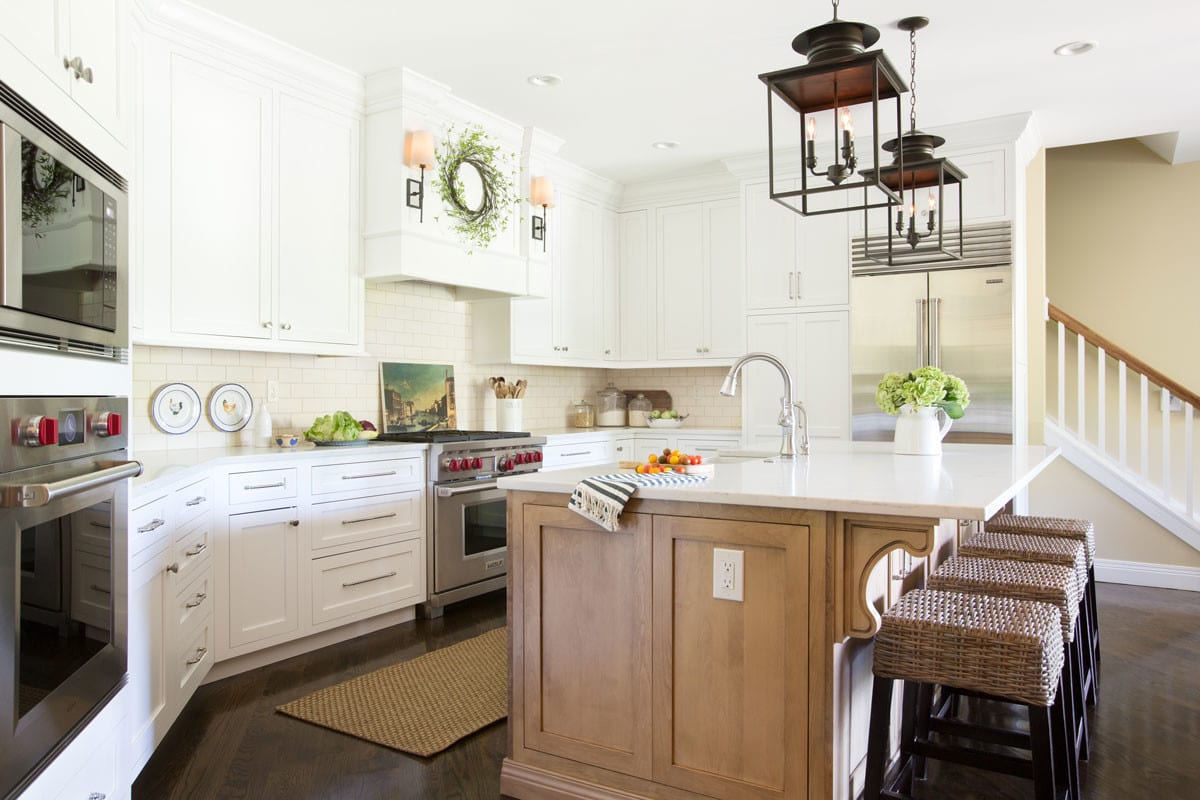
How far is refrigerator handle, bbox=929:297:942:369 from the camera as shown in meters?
4.95

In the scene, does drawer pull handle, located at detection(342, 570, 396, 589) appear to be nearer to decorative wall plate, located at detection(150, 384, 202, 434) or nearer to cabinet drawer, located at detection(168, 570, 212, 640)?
cabinet drawer, located at detection(168, 570, 212, 640)

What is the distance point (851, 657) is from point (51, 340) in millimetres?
1924

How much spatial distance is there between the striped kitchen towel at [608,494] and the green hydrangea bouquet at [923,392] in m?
1.41

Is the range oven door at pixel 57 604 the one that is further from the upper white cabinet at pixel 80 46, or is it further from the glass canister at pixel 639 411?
the glass canister at pixel 639 411

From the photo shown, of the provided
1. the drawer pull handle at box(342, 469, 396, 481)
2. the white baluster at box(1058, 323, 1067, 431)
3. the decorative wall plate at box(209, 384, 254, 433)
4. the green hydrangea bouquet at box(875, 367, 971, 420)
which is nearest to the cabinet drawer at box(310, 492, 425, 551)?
the drawer pull handle at box(342, 469, 396, 481)

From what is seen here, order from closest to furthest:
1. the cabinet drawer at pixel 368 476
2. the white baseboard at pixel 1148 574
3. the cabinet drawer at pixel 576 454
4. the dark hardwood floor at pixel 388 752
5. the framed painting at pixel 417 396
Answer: the dark hardwood floor at pixel 388 752 < the cabinet drawer at pixel 368 476 < the framed painting at pixel 417 396 < the white baseboard at pixel 1148 574 < the cabinet drawer at pixel 576 454

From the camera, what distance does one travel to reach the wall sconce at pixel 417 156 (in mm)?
4227

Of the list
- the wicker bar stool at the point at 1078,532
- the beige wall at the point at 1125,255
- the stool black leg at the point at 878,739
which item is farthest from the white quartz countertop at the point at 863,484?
the beige wall at the point at 1125,255

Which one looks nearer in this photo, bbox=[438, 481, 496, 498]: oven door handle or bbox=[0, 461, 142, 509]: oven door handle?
bbox=[0, 461, 142, 509]: oven door handle

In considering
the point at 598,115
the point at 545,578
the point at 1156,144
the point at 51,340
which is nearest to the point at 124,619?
the point at 51,340

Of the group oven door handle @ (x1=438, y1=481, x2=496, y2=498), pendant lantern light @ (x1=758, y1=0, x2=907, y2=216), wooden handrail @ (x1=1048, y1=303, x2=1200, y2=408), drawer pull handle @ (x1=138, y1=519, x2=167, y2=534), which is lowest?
oven door handle @ (x1=438, y1=481, x2=496, y2=498)

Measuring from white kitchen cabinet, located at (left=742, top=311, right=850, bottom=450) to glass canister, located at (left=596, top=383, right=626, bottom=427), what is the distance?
1.12 meters

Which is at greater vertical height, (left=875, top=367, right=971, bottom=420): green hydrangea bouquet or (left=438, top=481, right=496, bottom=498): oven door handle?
(left=875, top=367, right=971, bottom=420): green hydrangea bouquet

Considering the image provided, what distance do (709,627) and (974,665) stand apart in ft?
2.08
